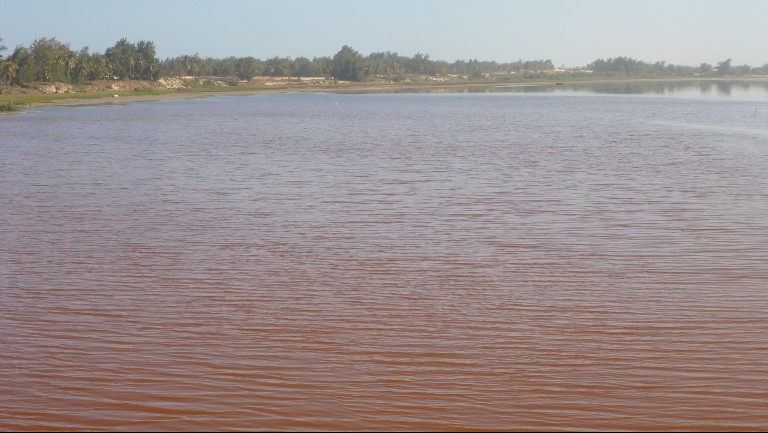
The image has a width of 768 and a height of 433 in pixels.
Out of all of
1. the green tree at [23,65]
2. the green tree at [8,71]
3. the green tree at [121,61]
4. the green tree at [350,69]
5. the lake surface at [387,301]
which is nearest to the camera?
the lake surface at [387,301]

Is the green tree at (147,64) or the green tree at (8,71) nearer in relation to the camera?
the green tree at (8,71)

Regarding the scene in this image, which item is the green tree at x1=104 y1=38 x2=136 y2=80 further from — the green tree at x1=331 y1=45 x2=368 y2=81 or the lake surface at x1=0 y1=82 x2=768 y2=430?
the lake surface at x1=0 y1=82 x2=768 y2=430

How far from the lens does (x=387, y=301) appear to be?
7.82 m

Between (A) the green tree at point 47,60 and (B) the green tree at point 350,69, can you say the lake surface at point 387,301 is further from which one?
(B) the green tree at point 350,69

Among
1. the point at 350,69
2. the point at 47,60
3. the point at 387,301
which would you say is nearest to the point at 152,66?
the point at 47,60

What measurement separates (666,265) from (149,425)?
230 inches

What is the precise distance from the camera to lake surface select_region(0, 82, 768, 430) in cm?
543

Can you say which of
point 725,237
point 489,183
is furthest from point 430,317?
point 489,183

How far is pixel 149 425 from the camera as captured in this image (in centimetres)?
514

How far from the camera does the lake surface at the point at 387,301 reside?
17.8 feet

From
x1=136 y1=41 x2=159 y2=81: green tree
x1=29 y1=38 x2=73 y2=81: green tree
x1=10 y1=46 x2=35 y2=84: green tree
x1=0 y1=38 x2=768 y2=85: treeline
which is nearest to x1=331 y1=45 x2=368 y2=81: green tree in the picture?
x1=0 y1=38 x2=768 y2=85: treeline

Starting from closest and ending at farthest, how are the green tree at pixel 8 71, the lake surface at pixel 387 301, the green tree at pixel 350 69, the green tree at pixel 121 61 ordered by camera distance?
the lake surface at pixel 387 301 → the green tree at pixel 8 71 → the green tree at pixel 121 61 → the green tree at pixel 350 69

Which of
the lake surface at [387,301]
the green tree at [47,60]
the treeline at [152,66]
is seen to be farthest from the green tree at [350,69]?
the lake surface at [387,301]

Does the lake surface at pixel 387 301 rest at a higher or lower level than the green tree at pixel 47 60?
lower
